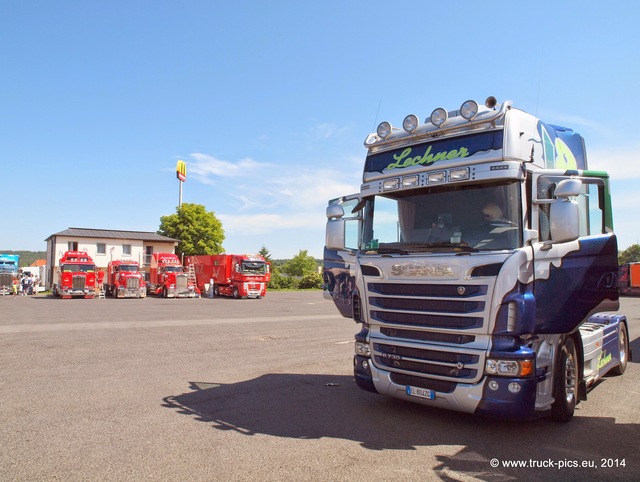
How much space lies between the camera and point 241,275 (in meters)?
36.7

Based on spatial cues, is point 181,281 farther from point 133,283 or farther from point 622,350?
point 622,350

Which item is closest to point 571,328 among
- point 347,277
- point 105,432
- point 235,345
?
point 347,277

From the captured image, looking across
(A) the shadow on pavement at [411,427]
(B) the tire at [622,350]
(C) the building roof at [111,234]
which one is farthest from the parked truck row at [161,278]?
(A) the shadow on pavement at [411,427]

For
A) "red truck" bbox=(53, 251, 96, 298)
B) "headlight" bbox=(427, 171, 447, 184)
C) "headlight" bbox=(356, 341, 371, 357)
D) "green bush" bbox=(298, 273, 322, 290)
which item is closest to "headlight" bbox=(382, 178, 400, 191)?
"headlight" bbox=(427, 171, 447, 184)

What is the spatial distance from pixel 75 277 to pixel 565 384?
3404 cm

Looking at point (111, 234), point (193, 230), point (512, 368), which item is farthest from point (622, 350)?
point (193, 230)

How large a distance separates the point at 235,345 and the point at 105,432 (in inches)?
271

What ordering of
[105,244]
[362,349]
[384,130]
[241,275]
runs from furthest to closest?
[105,244], [241,275], [384,130], [362,349]

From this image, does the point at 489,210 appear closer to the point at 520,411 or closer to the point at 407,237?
the point at 407,237

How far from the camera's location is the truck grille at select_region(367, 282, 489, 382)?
17.5 ft

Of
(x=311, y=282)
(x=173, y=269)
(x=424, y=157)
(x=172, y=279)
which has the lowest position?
(x=311, y=282)

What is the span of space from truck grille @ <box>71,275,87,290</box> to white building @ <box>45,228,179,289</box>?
1531 centimetres

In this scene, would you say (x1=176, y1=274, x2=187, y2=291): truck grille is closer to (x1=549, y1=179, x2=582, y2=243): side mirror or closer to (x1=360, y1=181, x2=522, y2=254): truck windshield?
(x1=360, y1=181, x2=522, y2=254): truck windshield

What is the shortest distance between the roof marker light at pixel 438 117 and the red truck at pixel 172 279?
109ft
